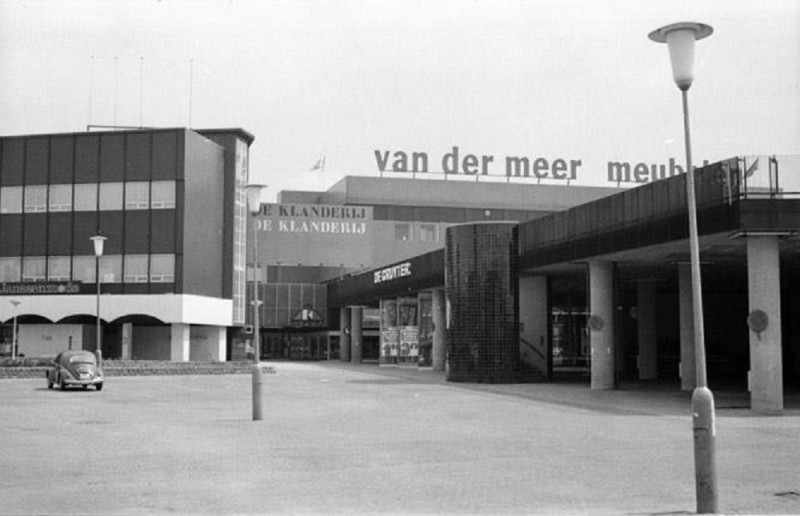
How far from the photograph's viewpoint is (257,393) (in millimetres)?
22422

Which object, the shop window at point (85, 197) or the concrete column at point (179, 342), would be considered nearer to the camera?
the concrete column at point (179, 342)

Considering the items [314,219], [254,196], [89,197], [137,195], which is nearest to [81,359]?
[254,196]

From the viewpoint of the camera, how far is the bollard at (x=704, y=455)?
1052 cm

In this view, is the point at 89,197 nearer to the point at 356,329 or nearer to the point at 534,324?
the point at 356,329

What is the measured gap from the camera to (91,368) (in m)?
35.3

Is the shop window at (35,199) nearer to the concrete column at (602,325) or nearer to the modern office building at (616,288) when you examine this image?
the modern office building at (616,288)

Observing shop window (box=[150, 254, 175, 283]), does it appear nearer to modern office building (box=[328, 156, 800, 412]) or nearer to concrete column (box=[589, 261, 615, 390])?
modern office building (box=[328, 156, 800, 412])

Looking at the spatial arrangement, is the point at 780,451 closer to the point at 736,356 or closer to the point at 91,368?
the point at 91,368

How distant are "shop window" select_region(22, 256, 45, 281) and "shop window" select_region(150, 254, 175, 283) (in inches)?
304

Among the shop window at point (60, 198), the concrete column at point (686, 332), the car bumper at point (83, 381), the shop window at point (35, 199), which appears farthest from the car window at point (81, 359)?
the shop window at point (35, 199)

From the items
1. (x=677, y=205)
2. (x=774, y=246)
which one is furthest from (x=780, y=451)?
(x=677, y=205)

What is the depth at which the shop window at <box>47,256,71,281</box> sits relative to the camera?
62.2m

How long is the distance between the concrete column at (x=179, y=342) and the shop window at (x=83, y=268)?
20.8ft

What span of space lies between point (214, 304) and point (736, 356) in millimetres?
33769
